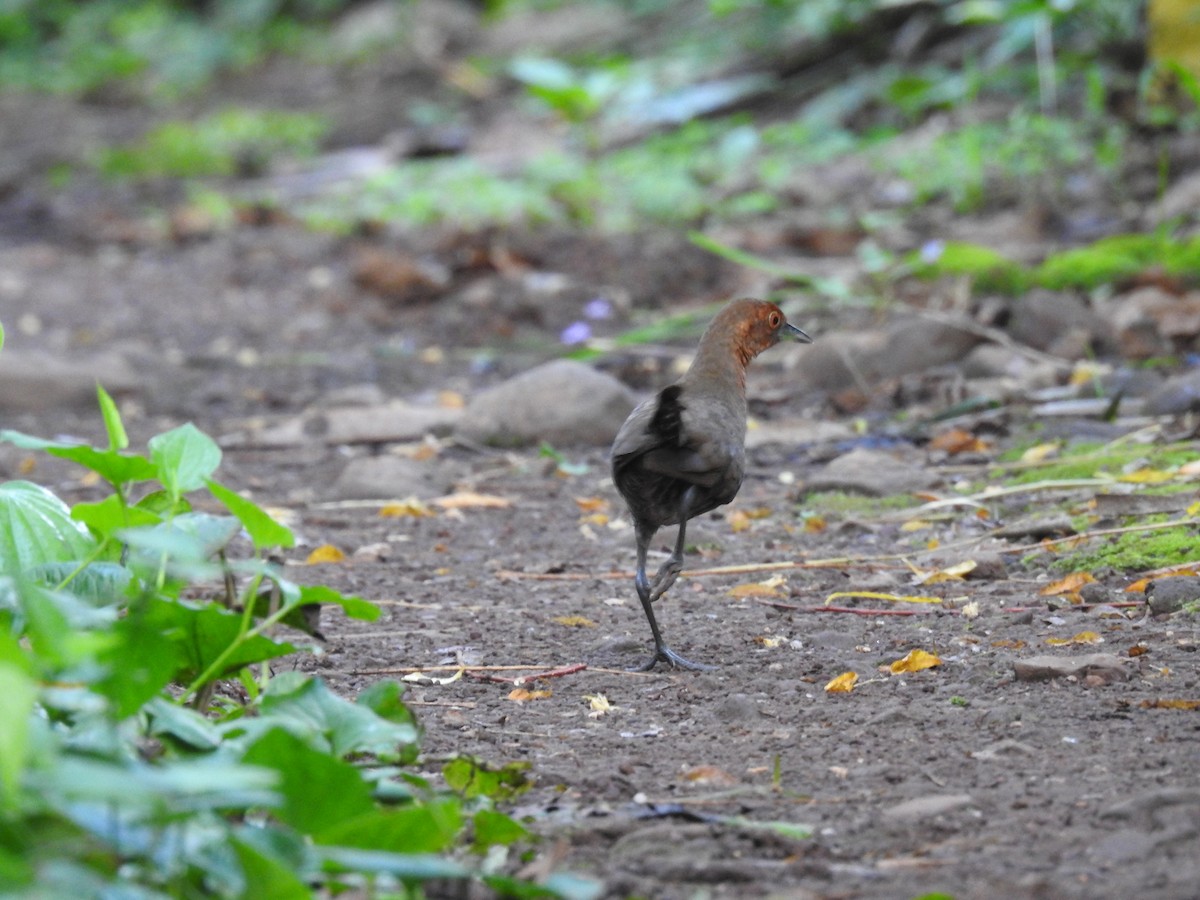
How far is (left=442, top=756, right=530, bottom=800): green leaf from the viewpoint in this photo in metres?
2.26

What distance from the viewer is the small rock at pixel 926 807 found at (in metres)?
2.19

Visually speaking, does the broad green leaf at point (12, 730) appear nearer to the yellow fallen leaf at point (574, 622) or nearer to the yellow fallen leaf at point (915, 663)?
the yellow fallen leaf at point (915, 663)

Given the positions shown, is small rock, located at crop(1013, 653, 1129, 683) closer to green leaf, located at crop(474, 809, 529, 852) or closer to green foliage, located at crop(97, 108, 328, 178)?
green leaf, located at crop(474, 809, 529, 852)

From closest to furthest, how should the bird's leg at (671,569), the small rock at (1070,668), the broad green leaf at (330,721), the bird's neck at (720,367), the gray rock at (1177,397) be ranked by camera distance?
the broad green leaf at (330,721) → the small rock at (1070,668) → the bird's leg at (671,569) → the bird's neck at (720,367) → the gray rock at (1177,397)

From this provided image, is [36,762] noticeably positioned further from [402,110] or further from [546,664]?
[402,110]

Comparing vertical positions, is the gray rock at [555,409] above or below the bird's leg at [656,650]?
below

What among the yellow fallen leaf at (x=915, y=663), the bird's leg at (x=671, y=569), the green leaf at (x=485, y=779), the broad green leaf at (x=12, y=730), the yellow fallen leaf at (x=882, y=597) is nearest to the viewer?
the broad green leaf at (x=12, y=730)

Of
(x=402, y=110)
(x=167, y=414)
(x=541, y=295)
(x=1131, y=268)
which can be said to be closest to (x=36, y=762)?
(x=167, y=414)

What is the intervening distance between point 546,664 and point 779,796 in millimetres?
974

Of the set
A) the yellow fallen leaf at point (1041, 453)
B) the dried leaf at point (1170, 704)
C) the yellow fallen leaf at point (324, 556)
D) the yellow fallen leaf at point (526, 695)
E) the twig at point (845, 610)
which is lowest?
the yellow fallen leaf at point (324, 556)

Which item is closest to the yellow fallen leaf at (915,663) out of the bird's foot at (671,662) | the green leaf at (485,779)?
the bird's foot at (671,662)

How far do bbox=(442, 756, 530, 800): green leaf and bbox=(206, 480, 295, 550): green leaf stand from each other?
17.9 inches

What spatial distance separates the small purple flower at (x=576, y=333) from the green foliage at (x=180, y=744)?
421 cm

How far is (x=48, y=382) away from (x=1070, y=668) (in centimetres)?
504
